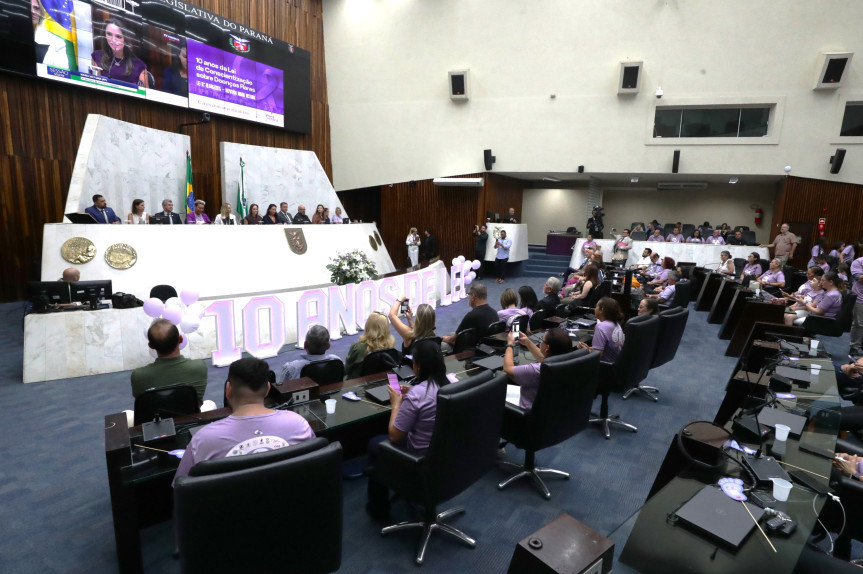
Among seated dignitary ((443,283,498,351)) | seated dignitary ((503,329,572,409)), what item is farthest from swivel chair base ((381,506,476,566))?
seated dignitary ((443,283,498,351))

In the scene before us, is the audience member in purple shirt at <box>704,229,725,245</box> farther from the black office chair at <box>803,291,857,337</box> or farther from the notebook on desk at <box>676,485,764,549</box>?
the notebook on desk at <box>676,485,764,549</box>

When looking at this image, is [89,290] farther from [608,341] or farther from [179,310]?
[608,341]

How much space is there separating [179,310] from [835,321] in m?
8.05

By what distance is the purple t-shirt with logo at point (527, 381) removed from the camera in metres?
3.12

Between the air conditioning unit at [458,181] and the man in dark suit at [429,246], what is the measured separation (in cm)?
158

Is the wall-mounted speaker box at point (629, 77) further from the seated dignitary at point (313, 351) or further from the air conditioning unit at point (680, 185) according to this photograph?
the seated dignitary at point (313, 351)

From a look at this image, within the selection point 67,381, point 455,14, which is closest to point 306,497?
point 67,381

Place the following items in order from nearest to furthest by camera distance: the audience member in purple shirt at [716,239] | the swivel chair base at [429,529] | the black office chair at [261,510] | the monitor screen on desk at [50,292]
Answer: the black office chair at [261,510], the swivel chair base at [429,529], the monitor screen on desk at [50,292], the audience member in purple shirt at [716,239]

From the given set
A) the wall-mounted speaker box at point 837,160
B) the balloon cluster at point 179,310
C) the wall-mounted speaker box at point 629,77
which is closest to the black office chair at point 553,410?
the balloon cluster at point 179,310

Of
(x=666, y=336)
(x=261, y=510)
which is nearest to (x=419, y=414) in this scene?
(x=261, y=510)

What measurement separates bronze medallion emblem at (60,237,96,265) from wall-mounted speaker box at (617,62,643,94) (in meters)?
12.6

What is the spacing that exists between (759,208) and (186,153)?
55.7 feet

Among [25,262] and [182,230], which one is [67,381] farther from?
[25,262]

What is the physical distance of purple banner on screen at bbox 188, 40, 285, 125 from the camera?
1112 centimetres
